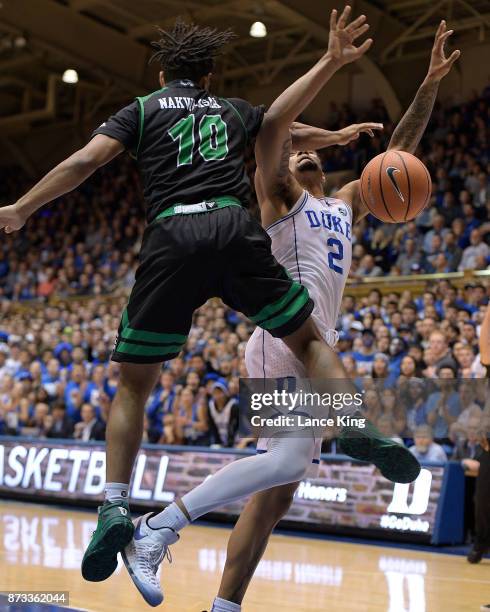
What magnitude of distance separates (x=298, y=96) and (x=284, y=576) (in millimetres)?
4128

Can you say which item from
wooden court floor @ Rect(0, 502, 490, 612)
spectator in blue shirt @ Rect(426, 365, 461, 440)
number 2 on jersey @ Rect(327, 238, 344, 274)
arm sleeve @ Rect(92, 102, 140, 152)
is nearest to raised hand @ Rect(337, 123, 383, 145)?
number 2 on jersey @ Rect(327, 238, 344, 274)

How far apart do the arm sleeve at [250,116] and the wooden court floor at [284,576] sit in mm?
2819

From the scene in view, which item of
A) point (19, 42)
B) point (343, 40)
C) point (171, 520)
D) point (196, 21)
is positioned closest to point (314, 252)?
point (343, 40)

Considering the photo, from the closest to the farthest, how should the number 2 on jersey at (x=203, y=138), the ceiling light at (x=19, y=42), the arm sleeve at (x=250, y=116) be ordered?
the number 2 on jersey at (x=203, y=138) < the arm sleeve at (x=250, y=116) < the ceiling light at (x=19, y=42)

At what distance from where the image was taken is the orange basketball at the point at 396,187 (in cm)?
477

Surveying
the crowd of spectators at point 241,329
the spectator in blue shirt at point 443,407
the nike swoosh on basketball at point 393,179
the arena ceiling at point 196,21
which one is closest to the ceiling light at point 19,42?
the arena ceiling at point 196,21

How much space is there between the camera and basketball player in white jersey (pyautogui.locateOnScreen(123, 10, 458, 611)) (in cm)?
390

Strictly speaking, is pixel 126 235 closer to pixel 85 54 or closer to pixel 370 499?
pixel 85 54

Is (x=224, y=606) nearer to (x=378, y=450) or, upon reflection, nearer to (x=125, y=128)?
(x=378, y=450)

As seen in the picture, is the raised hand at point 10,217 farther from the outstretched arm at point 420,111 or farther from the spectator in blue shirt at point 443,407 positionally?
the spectator in blue shirt at point 443,407

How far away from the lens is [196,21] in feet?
61.4

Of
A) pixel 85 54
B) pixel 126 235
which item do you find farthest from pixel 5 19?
pixel 126 235

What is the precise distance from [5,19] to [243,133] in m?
15.5

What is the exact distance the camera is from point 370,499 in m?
8.97
